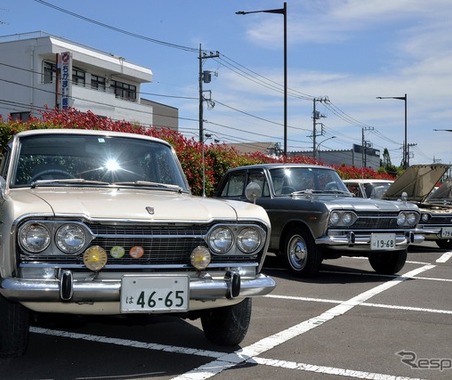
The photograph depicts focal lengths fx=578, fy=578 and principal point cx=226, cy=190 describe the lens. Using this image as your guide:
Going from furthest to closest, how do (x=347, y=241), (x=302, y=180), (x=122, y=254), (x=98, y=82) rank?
(x=98, y=82) → (x=302, y=180) → (x=347, y=241) → (x=122, y=254)

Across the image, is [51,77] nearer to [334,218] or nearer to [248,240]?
[334,218]

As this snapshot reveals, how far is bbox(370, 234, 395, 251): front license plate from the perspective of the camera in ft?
25.4

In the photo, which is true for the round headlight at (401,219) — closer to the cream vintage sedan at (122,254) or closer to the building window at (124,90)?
the cream vintage sedan at (122,254)

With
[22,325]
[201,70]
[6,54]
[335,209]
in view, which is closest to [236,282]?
[22,325]

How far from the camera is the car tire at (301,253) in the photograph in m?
7.89

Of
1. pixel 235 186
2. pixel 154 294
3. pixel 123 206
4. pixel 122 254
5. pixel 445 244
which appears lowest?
pixel 445 244

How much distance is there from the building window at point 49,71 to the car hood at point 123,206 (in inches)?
1347

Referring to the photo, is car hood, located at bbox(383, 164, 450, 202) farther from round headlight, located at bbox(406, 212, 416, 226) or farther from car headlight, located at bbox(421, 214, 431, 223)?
round headlight, located at bbox(406, 212, 416, 226)

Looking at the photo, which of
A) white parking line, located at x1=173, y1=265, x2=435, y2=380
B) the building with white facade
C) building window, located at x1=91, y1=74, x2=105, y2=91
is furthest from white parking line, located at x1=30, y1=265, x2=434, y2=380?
building window, located at x1=91, y1=74, x2=105, y2=91

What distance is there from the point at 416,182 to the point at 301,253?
5659mm

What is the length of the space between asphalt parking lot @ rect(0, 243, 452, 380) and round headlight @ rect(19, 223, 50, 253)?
2.88 feet

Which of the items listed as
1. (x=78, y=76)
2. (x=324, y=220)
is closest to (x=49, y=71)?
A: (x=78, y=76)

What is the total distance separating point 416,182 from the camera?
1277 cm

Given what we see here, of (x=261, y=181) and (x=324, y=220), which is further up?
(x=261, y=181)
